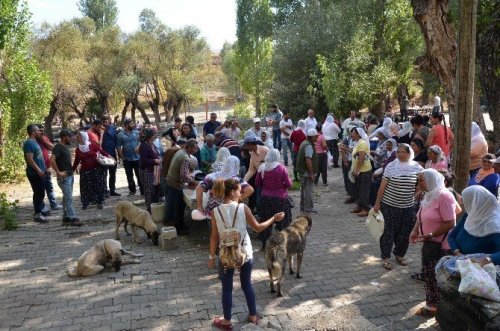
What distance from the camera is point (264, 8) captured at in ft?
117

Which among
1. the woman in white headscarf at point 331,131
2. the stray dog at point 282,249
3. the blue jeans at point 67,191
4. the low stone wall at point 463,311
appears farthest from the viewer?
Result: the woman in white headscarf at point 331,131

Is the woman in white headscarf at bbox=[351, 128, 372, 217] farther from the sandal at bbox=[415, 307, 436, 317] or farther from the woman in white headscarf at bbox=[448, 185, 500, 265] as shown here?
the woman in white headscarf at bbox=[448, 185, 500, 265]

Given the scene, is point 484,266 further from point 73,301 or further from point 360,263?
point 73,301

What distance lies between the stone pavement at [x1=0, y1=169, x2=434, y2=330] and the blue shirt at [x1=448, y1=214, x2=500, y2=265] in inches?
38.9

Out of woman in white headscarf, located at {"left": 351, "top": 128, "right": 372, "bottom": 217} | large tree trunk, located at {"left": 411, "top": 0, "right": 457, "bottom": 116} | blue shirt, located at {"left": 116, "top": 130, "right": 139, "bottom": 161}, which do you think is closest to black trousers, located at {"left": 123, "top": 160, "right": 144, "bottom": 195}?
blue shirt, located at {"left": 116, "top": 130, "right": 139, "bottom": 161}

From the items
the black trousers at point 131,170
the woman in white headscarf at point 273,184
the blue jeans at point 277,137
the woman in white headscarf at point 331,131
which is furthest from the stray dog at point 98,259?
the blue jeans at point 277,137

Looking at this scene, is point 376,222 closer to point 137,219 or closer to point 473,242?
point 473,242

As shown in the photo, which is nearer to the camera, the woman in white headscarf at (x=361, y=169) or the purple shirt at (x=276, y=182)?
the purple shirt at (x=276, y=182)

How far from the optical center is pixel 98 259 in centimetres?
598

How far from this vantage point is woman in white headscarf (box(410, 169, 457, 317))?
4.36m

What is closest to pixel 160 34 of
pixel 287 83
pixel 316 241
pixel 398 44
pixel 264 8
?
pixel 264 8

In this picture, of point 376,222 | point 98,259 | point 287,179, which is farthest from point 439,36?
point 98,259

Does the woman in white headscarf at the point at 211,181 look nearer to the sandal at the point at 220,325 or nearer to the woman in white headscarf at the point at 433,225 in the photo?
the sandal at the point at 220,325

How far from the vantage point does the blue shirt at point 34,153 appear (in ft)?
26.8
